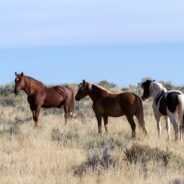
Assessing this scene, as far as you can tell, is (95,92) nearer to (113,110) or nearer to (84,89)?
(84,89)

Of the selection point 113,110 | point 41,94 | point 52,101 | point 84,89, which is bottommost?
point 113,110

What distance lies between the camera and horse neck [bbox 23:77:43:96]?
1859cm

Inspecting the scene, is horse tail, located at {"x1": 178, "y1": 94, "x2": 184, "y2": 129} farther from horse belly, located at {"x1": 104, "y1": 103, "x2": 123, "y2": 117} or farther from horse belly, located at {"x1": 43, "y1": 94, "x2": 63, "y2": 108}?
horse belly, located at {"x1": 43, "y1": 94, "x2": 63, "y2": 108}

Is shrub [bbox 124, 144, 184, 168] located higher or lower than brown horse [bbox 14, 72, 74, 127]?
lower

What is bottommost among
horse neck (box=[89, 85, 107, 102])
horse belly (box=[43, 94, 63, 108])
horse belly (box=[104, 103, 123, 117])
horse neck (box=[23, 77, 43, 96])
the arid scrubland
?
the arid scrubland

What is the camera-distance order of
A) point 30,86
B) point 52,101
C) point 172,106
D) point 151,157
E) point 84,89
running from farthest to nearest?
point 52,101 → point 30,86 → point 84,89 → point 172,106 → point 151,157

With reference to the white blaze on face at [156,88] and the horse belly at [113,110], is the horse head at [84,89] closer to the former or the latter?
the horse belly at [113,110]

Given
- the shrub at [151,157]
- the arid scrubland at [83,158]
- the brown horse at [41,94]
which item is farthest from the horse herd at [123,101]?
the shrub at [151,157]

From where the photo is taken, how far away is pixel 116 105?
1586cm

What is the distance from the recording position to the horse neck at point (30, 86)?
18594 millimetres

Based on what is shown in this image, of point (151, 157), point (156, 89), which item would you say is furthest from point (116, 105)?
point (151, 157)

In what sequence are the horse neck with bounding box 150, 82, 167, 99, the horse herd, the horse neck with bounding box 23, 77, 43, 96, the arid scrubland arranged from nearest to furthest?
1. the arid scrubland
2. the horse herd
3. the horse neck with bounding box 150, 82, 167, 99
4. the horse neck with bounding box 23, 77, 43, 96

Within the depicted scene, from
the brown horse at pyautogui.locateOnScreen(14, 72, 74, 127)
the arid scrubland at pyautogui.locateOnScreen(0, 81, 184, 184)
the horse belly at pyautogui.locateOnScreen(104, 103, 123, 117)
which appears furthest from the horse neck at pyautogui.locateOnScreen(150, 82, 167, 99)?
the brown horse at pyautogui.locateOnScreen(14, 72, 74, 127)

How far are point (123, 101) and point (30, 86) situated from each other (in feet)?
13.5
